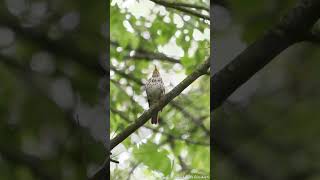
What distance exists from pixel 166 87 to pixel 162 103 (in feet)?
0.18

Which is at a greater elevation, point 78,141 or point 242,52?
point 242,52

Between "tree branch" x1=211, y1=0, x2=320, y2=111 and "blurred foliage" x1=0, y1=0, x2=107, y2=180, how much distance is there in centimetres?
41

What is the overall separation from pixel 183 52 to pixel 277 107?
36 centimetres

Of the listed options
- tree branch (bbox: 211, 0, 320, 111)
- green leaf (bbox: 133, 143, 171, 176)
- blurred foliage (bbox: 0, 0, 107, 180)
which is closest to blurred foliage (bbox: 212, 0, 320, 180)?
tree branch (bbox: 211, 0, 320, 111)

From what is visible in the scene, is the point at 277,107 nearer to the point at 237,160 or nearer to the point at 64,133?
the point at 237,160

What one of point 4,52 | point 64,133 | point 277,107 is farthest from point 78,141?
point 277,107

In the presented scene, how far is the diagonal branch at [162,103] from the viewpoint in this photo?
1.84m

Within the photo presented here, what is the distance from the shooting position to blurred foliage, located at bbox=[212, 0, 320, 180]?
1.75 m

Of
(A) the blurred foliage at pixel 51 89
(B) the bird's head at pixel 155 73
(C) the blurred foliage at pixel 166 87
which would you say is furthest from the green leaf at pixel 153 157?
(B) the bird's head at pixel 155 73

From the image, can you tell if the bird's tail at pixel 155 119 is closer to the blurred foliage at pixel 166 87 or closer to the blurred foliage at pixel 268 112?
the blurred foliage at pixel 166 87

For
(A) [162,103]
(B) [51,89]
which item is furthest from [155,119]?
(B) [51,89]

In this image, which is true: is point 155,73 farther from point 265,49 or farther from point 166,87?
point 265,49

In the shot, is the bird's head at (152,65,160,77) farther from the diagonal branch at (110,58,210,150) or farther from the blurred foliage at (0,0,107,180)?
the blurred foliage at (0,0,107,180)

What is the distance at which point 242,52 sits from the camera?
177 centimetres
